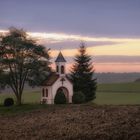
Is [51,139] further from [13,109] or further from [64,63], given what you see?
[64,63]

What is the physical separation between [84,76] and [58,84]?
7.05 meters

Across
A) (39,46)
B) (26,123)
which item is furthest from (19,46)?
(26,123)

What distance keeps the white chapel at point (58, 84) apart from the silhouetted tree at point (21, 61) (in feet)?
4.30

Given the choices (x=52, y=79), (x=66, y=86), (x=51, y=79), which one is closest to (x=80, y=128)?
(x=52, y=79)

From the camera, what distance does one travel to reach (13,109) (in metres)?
58.4

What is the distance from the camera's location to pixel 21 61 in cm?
6919

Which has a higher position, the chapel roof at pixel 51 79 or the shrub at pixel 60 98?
the chapel roof at pixel 51 79

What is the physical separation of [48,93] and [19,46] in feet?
25.4

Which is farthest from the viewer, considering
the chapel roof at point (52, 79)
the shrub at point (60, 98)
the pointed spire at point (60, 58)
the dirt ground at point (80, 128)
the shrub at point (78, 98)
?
the pointed spire at point (60, 58)

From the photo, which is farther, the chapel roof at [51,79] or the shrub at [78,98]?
the chapel roof at [51,79]

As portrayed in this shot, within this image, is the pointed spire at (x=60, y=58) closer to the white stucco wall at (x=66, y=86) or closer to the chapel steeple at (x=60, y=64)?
the chapel steeple at (x=60, y=64)

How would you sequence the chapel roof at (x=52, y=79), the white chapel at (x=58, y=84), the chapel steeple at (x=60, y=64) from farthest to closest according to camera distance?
the chapel steeple at (x=60, y=64), the chapel roof at (x=52, y=79), the white chapel at (x=58, y=84)

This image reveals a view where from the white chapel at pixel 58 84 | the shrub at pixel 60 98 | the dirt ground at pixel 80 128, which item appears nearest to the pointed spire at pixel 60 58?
the white chapel at pixel 58 84

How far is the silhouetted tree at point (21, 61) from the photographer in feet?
227
